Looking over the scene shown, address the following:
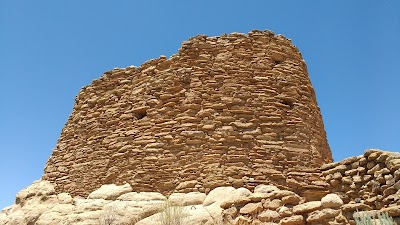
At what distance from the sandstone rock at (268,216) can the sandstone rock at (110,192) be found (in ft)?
10.1

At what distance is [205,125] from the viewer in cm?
874

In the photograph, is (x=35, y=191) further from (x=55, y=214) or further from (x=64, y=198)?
(x=55, y=214)

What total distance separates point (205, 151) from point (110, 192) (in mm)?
2139

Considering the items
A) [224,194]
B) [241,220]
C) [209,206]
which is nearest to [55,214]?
[209,206]

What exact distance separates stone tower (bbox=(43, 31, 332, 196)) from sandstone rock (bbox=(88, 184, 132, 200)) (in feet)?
0.63

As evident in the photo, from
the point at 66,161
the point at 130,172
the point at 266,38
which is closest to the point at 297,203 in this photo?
the point at 130,172

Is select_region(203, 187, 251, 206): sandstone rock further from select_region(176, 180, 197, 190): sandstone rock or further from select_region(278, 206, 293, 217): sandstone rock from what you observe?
select_region(278, 206, 293, 217): sandstone rock

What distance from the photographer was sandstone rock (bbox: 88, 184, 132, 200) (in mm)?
8445

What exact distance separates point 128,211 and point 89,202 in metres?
1.18

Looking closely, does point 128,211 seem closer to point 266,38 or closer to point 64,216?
point 64,216

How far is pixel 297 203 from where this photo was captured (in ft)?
21.9

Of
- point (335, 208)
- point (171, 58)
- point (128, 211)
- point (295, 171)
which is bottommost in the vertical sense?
point (335, 208)

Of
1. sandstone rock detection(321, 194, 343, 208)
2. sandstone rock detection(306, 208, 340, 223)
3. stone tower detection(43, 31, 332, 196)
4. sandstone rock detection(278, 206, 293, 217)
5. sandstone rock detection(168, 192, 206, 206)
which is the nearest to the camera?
sandstone rock detection(306, 208, 340, 223)

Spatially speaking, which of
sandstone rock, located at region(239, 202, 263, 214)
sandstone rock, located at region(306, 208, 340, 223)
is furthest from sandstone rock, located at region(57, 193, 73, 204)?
sandstone rock, located at region(306, 208, 340, 223)
